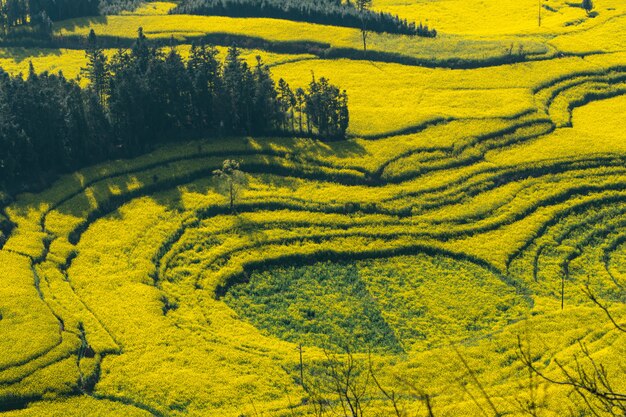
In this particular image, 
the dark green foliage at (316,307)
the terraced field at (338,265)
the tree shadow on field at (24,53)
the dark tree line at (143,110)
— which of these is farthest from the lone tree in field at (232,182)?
the tree shadow on field at (24,53)

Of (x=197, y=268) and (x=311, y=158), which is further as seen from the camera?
(x=311, y=158)

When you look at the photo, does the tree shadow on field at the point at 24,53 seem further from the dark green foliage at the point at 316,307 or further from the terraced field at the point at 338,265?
the dark green foliage at the point at 316,307

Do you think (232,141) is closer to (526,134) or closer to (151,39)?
(526,134)

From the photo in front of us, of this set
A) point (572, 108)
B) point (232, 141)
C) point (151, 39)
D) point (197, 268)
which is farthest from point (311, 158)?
point (151, 39)

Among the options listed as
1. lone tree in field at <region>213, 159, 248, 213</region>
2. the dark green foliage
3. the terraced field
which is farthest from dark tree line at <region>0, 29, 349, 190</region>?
the dark green foliage

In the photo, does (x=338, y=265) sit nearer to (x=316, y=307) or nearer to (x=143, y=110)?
(x=316, y=307)

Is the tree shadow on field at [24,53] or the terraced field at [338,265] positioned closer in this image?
the terraced field at [338,265]

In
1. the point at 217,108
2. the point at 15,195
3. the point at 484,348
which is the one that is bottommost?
the point at 484,348
